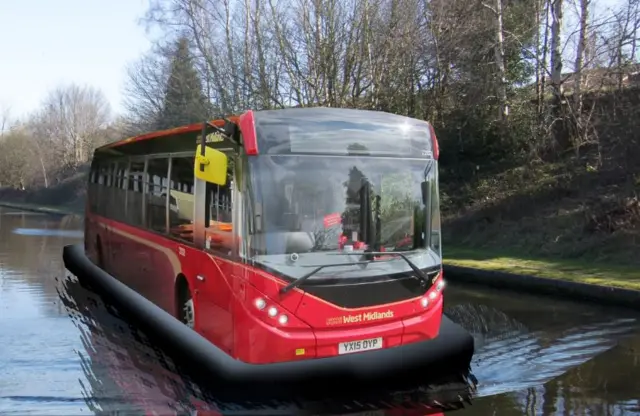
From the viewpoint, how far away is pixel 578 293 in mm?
11969

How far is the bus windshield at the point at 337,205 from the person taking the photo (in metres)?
6.23

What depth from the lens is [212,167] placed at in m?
6.30

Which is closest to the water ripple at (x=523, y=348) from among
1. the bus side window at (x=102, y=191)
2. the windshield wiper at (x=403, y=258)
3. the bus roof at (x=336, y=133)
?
the windshield wiper at (x=403, y=258)

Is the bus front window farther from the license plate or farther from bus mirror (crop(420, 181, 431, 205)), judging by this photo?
the license plate

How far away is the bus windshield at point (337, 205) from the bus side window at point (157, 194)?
10.0 ft


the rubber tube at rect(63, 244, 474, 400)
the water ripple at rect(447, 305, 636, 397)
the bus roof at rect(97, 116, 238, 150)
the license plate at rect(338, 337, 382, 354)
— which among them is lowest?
the water ripple at rect(447, 305, 636, 397)

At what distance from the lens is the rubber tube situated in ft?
20.2

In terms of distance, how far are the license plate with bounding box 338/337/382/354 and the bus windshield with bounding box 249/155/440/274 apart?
87 cm

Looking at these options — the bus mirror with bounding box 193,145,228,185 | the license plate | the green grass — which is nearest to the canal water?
the license plate

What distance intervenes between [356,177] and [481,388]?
105 inches

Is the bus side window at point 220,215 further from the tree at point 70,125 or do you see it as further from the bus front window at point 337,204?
the tree at point 70,125

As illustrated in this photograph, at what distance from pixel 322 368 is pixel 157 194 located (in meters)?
4.27

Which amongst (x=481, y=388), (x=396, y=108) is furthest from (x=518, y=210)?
(x=481, y=388)

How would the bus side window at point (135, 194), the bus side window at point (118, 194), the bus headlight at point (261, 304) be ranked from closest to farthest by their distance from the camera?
the bus headlight at point (261, 304) < the bus side window at point (135, 194) < the bus side window at point (118, 194)
